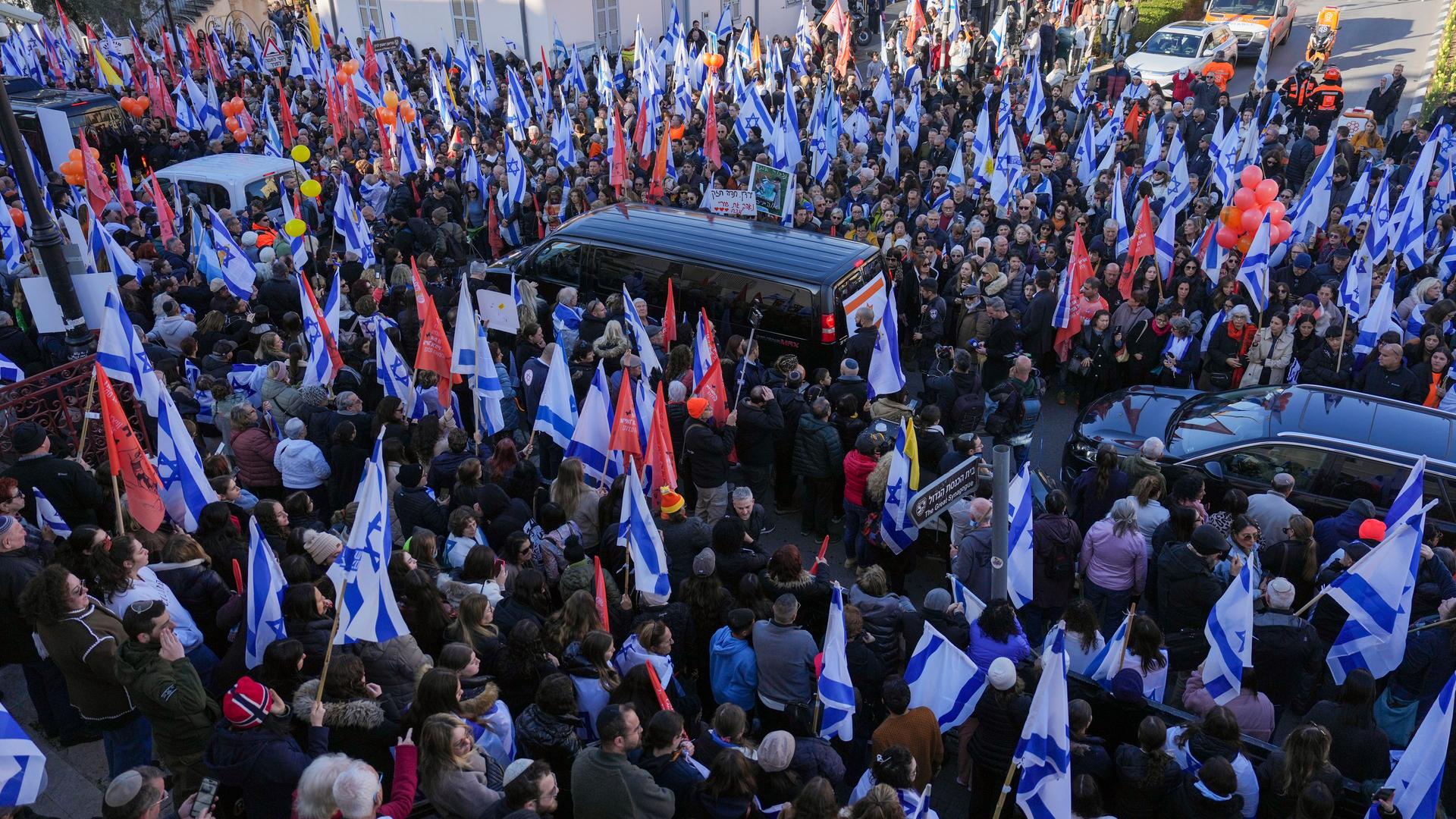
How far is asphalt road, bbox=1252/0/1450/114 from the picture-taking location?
25266 mm

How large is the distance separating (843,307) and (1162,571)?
4.21 meters

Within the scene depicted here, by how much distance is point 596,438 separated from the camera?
8172 mm

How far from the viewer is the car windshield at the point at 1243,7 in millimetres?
26641

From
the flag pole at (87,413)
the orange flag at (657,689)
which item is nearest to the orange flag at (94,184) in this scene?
the flag pole at (87,413)

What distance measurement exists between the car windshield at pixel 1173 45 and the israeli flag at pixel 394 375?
19735mm

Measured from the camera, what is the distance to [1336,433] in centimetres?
795

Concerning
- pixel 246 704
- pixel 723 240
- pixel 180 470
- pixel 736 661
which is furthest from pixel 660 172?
pixel 246 704

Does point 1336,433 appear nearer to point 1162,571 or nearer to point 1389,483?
point 1389,483

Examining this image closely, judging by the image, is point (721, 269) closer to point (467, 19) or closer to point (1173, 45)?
point (1173, 45)

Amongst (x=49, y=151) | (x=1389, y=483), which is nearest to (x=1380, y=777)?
(x=1389, y=483)

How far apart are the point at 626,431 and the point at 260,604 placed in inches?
114

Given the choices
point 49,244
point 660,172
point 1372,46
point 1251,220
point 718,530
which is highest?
point 49,244

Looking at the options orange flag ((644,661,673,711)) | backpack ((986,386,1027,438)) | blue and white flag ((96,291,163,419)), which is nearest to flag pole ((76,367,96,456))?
blue and white flag ((96,291,163,419))

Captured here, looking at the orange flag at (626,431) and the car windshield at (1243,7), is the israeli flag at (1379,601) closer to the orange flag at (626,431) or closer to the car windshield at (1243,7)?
the orange flag at (626,431)
